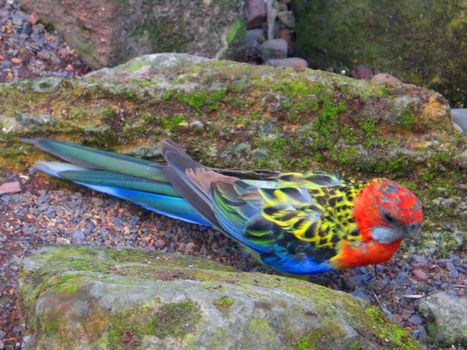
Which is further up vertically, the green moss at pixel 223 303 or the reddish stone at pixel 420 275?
the green moss at pixel 223 303

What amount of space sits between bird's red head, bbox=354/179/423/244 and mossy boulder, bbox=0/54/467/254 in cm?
63

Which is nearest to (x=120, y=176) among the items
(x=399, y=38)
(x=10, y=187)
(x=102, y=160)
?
(x=102, y=160)

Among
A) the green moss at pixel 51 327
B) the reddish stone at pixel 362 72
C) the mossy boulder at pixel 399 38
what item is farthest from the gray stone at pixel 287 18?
the green moss at pixel 51 327

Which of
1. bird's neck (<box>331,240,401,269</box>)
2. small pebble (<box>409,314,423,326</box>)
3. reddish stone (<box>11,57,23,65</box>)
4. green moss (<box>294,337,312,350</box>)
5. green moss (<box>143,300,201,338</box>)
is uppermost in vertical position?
green moss (<box>143,300,201,338</box>)

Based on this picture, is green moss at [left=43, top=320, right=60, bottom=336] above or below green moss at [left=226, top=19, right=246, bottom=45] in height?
above

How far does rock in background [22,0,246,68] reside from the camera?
5.59 m

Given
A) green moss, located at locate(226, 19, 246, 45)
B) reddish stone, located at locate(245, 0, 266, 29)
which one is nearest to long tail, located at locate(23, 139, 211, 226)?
green moss, located at locate(226, 19, 246, 45)

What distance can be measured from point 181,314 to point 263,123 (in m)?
2.13

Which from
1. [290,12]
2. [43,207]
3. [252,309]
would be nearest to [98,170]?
[43,207]

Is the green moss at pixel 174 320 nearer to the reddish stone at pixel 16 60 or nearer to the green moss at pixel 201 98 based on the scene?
the green moss at pixel 201 98

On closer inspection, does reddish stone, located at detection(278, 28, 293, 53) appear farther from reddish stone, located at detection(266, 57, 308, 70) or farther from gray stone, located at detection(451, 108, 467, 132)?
gray stone, located at detection(451, 108, 467, 132)

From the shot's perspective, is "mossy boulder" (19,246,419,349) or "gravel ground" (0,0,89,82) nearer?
"mossy boulder" (19,246,419,349)

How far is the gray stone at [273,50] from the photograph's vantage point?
667 centimetres

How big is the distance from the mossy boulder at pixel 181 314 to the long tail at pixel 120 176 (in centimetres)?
114
